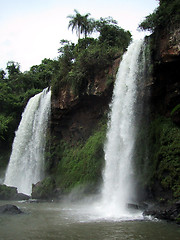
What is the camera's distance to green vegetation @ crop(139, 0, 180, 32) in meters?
13.0

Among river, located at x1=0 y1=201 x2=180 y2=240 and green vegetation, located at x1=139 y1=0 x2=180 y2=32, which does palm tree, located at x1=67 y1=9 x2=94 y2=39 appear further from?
river, located at x1=0 y1=201 x2=180 y2=240

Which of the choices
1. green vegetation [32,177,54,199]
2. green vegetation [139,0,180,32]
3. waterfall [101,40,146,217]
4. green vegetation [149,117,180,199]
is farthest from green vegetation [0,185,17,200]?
green vegetation [139,0,180,32]

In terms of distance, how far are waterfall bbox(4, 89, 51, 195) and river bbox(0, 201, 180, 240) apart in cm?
1154

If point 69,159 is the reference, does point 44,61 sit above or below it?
above

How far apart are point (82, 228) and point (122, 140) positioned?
6.86 m

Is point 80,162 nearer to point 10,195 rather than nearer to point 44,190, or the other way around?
point 44,190

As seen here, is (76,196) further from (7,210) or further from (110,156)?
(7,210)

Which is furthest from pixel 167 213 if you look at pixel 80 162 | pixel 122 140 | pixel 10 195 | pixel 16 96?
pixel 16 96

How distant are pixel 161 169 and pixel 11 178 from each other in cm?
1475

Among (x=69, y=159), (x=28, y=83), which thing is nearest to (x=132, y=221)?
(x=69, y=159)

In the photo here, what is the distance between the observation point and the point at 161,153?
41.7 feet

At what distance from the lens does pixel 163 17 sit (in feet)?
44.7

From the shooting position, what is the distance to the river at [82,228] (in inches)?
280

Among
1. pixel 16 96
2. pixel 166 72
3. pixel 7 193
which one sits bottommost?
pixel 7 193
